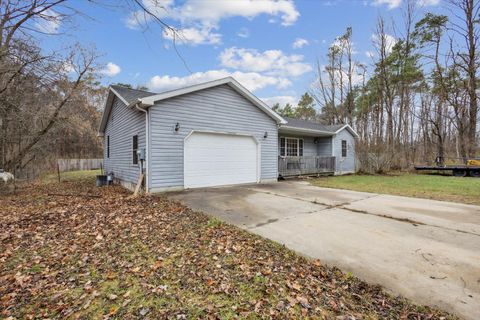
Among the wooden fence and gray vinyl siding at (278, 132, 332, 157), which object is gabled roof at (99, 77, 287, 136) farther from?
the wooden fence

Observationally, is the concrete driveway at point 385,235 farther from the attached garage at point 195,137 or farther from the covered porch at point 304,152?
the covered porch at point 304,152

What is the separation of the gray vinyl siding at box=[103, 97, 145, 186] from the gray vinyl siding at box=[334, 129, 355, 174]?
12.3 m

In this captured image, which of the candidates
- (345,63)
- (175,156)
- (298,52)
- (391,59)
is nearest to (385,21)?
(391,59)

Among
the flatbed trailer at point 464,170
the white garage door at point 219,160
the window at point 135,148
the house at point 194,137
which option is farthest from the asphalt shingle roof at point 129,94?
the flatbed trailer at point 464,170

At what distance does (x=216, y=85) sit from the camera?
29.8 feet

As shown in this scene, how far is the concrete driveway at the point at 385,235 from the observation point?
249cm

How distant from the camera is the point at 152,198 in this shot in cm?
697

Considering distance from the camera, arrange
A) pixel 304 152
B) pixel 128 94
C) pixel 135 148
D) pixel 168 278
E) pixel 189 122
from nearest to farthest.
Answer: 1. pixel 168 278
2. pixel 189 122
3. pixel 135 148
4. pixel 128 94
5. pixel 304 152

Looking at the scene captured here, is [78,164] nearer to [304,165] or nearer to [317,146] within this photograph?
[304,165]

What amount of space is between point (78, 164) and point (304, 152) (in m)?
21.7

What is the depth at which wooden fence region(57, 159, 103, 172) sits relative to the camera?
2169 centimetres

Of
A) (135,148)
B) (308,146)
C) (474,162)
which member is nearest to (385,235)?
(135,148)

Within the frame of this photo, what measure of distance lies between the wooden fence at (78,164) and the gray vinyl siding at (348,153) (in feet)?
69.8

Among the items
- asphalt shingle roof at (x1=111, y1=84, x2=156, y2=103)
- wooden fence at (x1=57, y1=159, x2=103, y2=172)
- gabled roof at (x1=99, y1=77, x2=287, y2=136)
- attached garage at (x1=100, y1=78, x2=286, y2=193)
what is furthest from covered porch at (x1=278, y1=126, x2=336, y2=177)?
wooden fence at (x1=57, y1=159, x2=103, y2=172)
